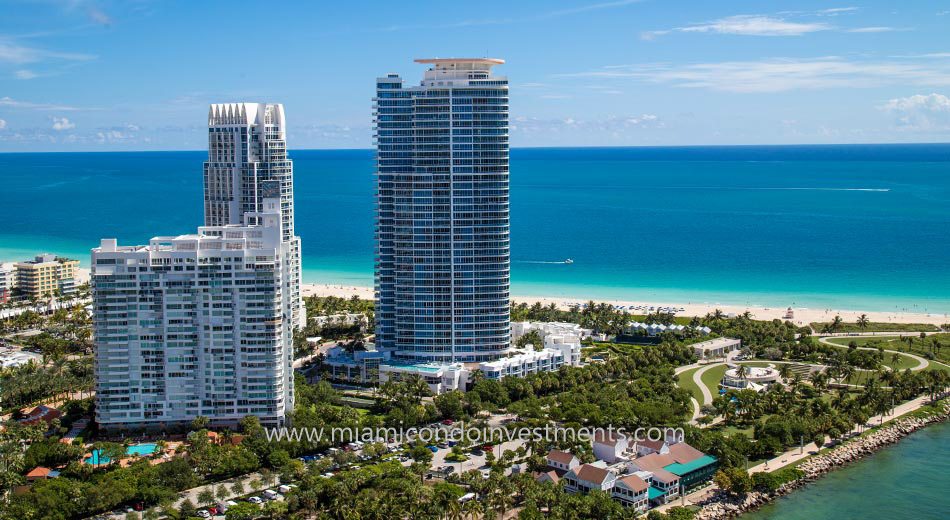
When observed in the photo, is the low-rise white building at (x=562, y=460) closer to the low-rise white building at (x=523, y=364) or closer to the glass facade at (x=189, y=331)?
the low-rise white building at (x=523, y=364)

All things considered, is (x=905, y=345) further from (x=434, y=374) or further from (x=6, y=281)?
(x=6, y=281)

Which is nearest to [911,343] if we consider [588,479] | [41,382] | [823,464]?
[823,464]

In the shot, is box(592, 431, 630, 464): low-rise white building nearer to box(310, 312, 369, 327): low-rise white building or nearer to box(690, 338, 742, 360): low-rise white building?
box(690, 338, 742, 360): low-rise white building

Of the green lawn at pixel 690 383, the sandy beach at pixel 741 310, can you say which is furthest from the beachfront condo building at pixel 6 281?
the green lawn at pixel 690 383

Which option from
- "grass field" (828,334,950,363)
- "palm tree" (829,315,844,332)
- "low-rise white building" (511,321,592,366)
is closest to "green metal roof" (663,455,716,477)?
"low-rise white building" (511,321,592,366)

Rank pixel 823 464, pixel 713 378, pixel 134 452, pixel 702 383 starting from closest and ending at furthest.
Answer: pixel 134 452, pixel 823 464, pixel 702 383, pixel 713 378

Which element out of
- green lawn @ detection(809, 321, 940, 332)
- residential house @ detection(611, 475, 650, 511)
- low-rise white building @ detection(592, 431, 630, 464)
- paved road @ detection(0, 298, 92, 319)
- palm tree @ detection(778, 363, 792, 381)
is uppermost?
paved road @ detection(0, 298, 92, 319)
